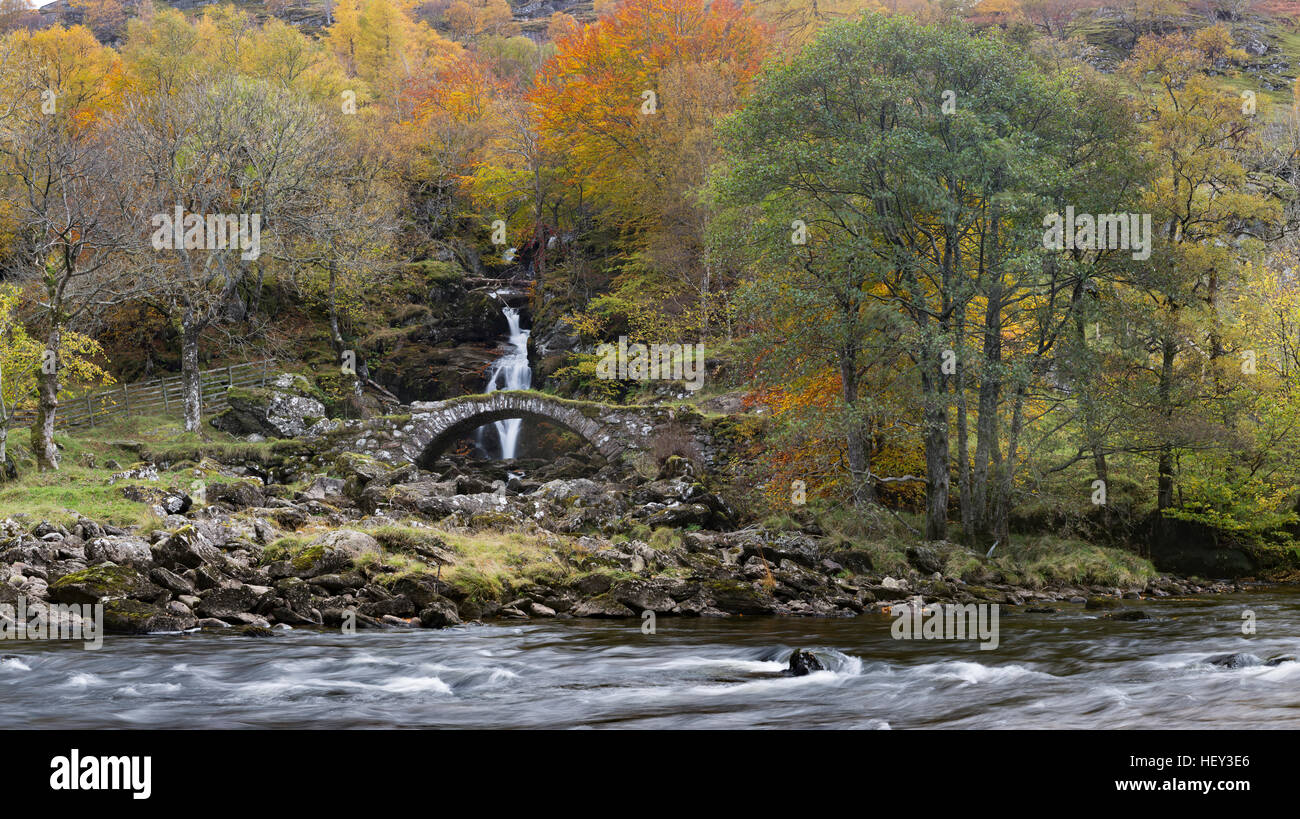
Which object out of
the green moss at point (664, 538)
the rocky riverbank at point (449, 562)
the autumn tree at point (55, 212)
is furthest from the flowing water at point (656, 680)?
the autumn tree at point (55, 212)

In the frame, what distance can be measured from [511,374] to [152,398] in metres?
13.6

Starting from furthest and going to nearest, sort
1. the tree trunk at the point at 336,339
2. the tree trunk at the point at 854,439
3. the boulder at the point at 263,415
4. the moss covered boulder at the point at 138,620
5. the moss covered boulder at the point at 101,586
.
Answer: the tree trunk at the point at 336,339, the boulder at the point at 263,415, the tree trunk at the point at 854,439, the moss covered boulder at the point at 101,586, the moss covered boulder at the point at 138,620

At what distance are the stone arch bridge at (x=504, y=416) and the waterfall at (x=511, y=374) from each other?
8.09m

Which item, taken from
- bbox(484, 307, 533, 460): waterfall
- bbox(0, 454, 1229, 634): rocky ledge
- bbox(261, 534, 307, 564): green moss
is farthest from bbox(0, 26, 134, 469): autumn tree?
bbox(484, 307, 533, 460): waterfall

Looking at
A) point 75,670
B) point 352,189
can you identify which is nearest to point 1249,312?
point 75,670

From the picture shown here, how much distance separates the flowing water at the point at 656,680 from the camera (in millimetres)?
9617

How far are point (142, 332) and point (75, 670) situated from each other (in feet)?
106

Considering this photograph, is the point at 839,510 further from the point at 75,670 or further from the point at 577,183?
the point at 577,183

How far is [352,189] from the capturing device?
41.5 m

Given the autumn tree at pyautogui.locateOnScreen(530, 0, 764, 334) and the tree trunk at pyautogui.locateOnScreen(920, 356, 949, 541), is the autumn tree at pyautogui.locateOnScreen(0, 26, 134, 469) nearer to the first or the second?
the autumn tree at pyautogui.locateOnScreen(530, 0, 764, 334)

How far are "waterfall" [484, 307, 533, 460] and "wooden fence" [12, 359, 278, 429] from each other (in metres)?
8.85

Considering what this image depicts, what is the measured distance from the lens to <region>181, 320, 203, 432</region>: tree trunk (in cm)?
3136

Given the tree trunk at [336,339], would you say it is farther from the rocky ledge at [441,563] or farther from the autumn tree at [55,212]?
the rocky ledge at [441,563]
